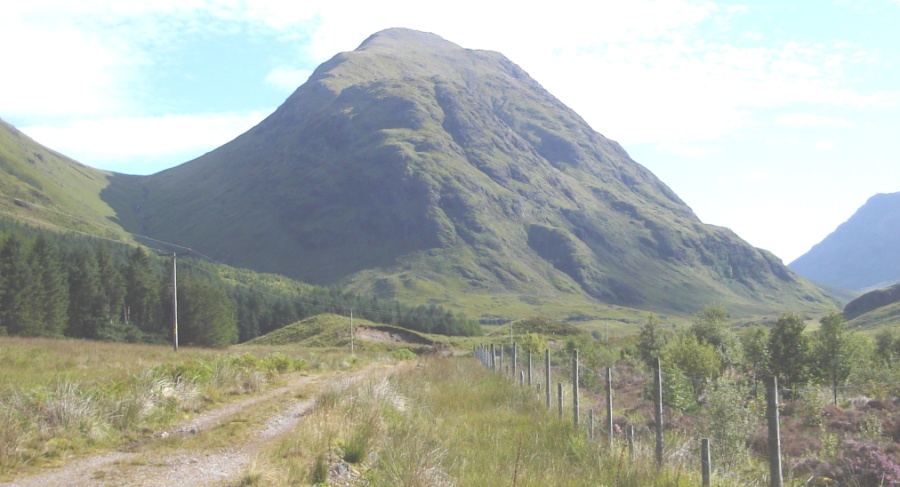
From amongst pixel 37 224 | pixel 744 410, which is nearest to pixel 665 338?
pixel 744 410

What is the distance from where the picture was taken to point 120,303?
7912 centimetres

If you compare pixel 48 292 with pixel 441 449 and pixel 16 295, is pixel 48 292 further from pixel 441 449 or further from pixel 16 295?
pixel 441 449

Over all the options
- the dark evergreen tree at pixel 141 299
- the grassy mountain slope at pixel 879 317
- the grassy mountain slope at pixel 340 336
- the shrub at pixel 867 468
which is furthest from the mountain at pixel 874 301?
the shrub at pixel 867 468

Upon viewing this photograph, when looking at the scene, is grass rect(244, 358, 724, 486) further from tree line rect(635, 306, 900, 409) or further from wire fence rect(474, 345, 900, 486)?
tree line rect(635, 306, 900, 409)

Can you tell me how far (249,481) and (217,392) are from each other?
8697 mm

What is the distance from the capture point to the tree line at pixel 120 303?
62531 millimetres

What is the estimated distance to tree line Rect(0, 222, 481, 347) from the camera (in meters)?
62.5

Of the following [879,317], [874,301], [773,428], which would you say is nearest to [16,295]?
[773,428]

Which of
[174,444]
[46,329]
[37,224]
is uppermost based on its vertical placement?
[37,224]

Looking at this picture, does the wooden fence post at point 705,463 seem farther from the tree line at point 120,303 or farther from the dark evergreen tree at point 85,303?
the dark evergreen tree at point 85,303

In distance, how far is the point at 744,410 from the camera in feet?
36.8

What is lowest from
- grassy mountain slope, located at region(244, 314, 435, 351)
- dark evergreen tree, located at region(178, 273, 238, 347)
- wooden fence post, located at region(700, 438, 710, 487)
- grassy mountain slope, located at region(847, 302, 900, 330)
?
grassy mountain slope, located at region(847, 302, 900, 330)

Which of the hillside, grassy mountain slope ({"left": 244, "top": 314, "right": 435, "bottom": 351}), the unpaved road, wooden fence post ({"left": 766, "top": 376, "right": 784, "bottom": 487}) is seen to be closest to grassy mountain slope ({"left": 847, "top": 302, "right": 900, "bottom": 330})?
the hillside

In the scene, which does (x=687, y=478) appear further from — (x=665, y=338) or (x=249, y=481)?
(x=665, y=338)
